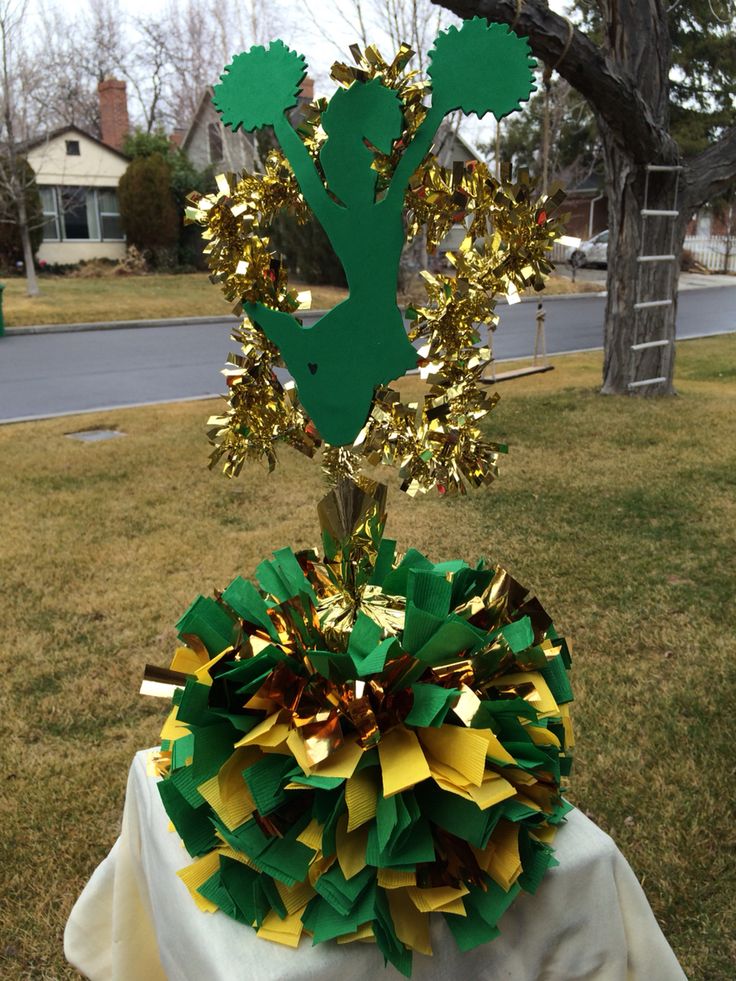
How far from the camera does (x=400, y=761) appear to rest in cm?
142

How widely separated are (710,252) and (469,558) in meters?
35.2

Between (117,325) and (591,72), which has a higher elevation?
(591,72)

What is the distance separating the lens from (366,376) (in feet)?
5.17

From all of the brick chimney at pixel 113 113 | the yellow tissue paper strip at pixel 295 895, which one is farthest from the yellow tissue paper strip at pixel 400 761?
the brick chimney at pixel 113 113

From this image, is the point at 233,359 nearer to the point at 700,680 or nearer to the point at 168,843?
the point at 168,843

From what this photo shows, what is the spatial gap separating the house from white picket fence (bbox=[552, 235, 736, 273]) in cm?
1546

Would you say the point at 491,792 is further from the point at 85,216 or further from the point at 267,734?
the point at 85,216

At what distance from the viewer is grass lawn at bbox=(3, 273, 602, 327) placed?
A: 61.2 feet

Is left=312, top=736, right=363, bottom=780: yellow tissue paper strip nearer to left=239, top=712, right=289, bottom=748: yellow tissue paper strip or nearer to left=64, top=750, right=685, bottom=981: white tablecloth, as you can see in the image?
left=239, top=712, right=289, bottom=748: yellow tissue paper strip

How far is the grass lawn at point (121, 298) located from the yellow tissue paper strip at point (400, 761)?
49.6 feet

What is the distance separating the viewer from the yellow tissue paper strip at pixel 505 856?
143 cm

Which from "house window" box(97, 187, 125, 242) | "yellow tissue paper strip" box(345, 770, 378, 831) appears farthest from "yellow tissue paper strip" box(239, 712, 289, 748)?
"house window" box(97, 187, 125, 242)

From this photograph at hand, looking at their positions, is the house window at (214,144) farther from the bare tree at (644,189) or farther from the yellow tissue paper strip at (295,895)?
the yellow tissue paper strip at (295,895)

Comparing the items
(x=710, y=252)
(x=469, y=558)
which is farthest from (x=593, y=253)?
(x=469, y=558)
